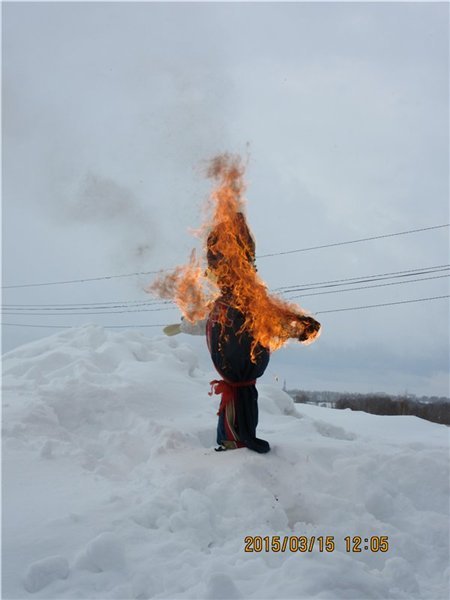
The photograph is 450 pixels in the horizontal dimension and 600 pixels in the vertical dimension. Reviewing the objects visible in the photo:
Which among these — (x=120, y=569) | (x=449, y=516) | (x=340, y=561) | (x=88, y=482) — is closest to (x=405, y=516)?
(x=449, y=516)

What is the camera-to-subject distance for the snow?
3.15 metres

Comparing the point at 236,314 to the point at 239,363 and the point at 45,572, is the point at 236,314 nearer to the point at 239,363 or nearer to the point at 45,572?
the point at 239,363

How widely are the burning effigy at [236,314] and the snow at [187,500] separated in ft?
1.89

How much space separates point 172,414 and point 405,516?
3.94m

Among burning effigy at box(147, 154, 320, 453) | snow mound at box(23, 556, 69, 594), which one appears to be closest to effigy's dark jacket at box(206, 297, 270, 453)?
burning effigy at box(147, 154, 320, 453)

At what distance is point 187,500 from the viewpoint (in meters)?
4.33

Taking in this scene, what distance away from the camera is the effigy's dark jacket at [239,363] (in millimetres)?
5898

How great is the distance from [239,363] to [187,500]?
1967 mm

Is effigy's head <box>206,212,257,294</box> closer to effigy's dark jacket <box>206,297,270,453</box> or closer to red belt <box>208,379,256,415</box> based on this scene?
effigy's dark jacket <box>206,297,270,453</box>
